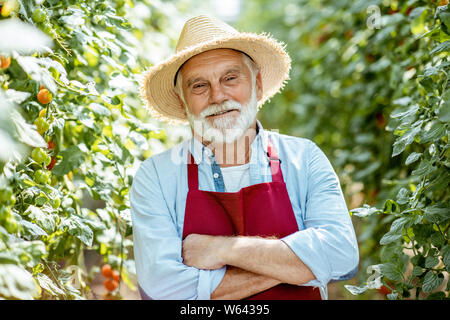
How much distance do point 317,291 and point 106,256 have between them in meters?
0.96

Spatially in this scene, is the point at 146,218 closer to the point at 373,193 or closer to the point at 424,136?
the point at 424,136

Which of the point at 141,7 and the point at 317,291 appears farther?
the point at 141,7

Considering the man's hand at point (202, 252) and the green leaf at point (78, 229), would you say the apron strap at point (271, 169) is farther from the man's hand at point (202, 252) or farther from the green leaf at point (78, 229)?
the green leaf at point (78, 229)

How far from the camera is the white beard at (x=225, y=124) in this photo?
1.94 metres

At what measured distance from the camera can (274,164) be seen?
1937mm

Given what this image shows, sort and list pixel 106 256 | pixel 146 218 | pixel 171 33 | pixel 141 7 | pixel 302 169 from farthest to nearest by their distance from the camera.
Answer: pixel 171 33, pixel 141 7, pixel 106 256, pixel 302 169, pixel 146 218

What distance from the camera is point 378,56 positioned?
3.30 meters

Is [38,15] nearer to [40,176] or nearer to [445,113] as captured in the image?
[40,176]

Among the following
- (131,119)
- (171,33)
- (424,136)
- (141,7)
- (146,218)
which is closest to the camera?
(424,136)

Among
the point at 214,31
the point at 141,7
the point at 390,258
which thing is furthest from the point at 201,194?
the point at 141,7

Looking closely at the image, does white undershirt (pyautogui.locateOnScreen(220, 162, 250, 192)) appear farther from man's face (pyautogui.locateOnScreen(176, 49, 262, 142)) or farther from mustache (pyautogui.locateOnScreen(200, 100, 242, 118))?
mustache (pyautogui.locateOnScreen(200, 100, 242, 118))

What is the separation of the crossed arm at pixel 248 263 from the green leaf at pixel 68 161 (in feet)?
1.78

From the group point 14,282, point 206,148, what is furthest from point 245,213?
point 14,282

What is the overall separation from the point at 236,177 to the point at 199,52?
1.67 feet
